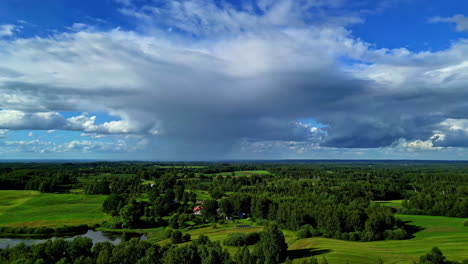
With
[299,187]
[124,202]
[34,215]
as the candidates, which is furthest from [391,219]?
[34,215]

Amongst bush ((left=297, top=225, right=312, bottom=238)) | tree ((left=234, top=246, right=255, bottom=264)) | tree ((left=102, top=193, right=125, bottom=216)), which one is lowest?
bush ((left=297, top=225, right=312, bottom=238))

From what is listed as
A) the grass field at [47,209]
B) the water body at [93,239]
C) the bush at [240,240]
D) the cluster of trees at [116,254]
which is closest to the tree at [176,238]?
the bush at [240,240]

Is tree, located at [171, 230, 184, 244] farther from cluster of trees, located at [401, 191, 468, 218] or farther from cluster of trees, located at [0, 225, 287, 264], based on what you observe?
cluster of trees, located at [401, 191, 468, 218]

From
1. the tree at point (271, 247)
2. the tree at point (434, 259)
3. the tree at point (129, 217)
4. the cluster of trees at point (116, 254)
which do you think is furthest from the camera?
the tree at point (129, 217)

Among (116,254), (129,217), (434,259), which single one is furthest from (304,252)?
(129,217)

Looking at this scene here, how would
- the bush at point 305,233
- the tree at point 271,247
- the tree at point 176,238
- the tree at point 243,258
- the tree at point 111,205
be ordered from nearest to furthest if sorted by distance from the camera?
the tree at point 243,258 → the tree at point 271,247 → the tree at point 176,238 → the bush at point 305,233 → the tree at point 111,205

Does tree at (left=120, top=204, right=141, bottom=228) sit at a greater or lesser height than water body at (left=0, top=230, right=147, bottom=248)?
greater

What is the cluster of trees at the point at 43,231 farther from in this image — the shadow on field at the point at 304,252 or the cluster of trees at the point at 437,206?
the cluster of trees at the point at 437,206

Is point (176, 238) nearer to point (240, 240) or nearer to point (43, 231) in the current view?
point (240, 240)

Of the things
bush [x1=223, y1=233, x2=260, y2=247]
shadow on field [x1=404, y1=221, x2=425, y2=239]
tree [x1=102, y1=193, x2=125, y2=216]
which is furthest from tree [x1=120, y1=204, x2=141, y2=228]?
shadow on field [x1=404, y1=221, x2=425, y2=239]
